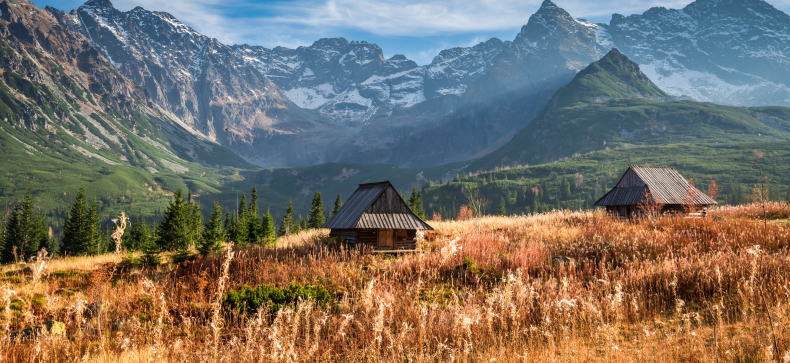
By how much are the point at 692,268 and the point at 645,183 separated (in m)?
25.2

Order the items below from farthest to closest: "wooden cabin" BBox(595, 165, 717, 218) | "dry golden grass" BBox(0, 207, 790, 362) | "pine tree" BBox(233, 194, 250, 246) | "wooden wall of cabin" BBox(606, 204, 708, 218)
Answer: "pine tree" BBox(233, 194, 250, 246)
"wooden wall of cabin" BBox(606, 204, 708, 218)
"wooden cabin" BBox(595, 165, 717, 218)
"dry golden grass" BBox(0, 207, 790, 362)

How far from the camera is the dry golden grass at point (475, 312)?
548cm

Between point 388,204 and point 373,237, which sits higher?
point 388,204

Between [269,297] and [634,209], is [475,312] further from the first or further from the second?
[634,209]

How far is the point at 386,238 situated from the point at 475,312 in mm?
15466

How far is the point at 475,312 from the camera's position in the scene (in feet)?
20.5

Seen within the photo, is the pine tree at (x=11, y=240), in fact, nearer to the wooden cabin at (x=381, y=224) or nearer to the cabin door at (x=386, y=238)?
the wooden cabin at (x=381, y=224)

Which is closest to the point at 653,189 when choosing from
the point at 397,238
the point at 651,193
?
the point at 651,193

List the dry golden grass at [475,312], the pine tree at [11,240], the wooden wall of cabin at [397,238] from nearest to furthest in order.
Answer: the dry golden grass at [475,312], the wooden wall of cabin at [397,238], the pine tree at [11,240]

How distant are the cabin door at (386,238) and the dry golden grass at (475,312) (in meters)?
5.87

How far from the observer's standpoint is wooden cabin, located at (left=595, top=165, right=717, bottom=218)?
29.1 meters

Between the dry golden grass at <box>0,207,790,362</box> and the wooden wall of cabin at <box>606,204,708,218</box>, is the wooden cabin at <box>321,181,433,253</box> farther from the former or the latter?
the wooden wall of cabin at <box>606,204,708,218</box>

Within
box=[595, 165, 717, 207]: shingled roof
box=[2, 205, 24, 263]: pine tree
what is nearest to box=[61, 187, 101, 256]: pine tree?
box=[2, 205, 24, 263]: pine tree

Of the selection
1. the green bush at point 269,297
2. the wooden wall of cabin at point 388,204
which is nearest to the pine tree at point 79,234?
the wooden wall of cabin at point 388,204
